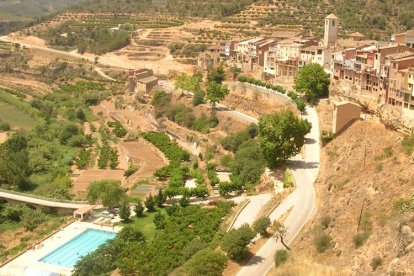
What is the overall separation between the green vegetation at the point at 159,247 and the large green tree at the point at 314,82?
12.4 m

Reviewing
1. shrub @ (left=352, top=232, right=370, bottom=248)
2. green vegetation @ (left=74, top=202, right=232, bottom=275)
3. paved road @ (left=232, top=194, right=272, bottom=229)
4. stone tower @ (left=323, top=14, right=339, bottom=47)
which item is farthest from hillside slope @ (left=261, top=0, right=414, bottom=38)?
shrub @ (left=352, top=232, right=370, bottom=248)

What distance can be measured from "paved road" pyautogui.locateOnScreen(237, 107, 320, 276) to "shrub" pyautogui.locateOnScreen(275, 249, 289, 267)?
2.38 ft

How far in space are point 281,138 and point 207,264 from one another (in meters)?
12.3

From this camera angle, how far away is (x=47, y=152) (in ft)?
147

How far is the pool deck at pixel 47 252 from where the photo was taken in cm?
2627

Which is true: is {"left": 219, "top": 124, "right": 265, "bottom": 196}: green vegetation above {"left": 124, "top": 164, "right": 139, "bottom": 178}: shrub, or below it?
above

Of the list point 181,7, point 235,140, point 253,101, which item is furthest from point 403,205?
point 181,7

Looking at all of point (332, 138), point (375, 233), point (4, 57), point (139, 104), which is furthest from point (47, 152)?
point (4, 57)

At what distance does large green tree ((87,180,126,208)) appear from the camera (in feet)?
107

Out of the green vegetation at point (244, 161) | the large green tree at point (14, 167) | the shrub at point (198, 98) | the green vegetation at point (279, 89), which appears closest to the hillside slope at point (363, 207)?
the green vegetation at point (244, 161)

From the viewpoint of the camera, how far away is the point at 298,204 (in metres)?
26.7

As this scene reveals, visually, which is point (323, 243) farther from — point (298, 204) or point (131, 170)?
point (131, 170)

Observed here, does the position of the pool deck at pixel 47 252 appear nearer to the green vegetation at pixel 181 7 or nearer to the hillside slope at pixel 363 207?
the hillside slope at pixel 363 207

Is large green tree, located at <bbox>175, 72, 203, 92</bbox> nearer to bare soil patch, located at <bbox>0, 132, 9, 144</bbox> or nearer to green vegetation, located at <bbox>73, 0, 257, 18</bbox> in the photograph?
bare soil patch, located at <bbox>0, 132, 9, 144</bbox>
